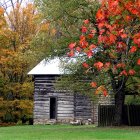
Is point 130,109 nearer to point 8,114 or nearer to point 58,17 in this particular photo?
point 58,17

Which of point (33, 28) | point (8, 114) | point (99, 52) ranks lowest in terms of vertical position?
point (8, 114)

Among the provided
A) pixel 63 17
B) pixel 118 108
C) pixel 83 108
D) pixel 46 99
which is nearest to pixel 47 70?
pixel 46 99

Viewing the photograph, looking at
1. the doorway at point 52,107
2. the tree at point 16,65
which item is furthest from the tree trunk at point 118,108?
the tree at point 16,65

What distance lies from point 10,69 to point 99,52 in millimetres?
19989

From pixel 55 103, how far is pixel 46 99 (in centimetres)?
84

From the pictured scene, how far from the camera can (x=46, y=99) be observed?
38.3 m

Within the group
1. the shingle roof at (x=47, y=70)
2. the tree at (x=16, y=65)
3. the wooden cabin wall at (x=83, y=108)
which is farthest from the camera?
the tree at (x=16, y=65)

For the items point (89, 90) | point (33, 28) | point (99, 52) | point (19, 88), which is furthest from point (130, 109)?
point (33, 28)

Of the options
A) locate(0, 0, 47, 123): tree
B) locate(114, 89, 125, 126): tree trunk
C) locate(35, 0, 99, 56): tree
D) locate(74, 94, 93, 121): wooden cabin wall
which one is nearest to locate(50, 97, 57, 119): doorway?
locate(74, 94, 93, 121): wooden cabin wall

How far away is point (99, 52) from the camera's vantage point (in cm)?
2547

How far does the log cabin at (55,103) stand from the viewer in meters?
37.2

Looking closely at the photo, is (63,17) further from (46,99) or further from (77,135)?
(46,99)

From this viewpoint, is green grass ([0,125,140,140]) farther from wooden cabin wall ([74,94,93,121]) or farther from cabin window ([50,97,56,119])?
cabin window ([50,97,56,119])

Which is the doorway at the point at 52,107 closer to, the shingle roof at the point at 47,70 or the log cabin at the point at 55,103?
the log cabin at the point at 55,103
